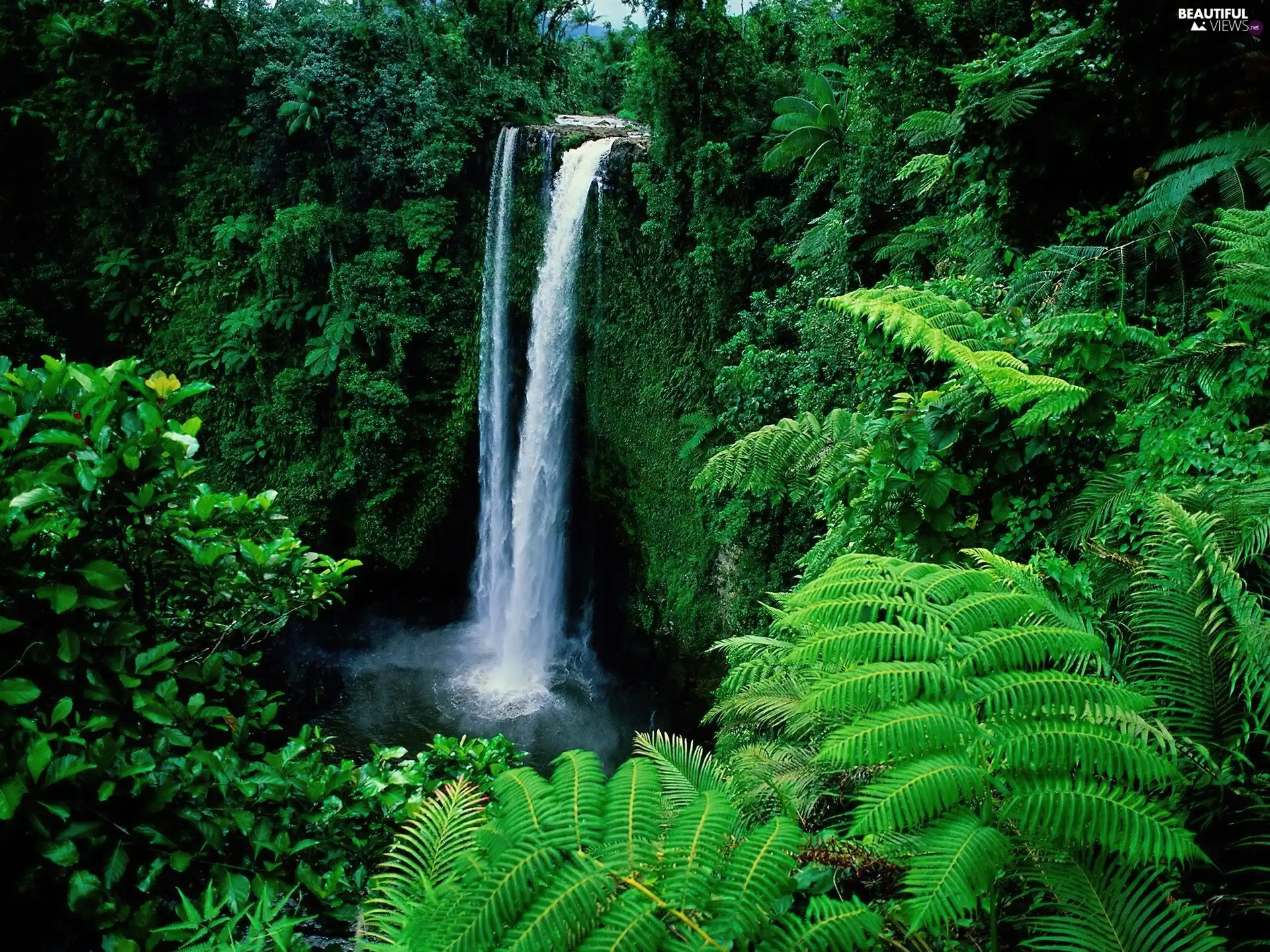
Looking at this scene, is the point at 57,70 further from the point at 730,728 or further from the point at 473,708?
the point at 730,728

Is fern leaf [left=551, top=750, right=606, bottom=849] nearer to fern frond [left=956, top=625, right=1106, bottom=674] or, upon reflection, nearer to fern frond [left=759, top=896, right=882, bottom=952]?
fern frond [left=759, top=896, right=882, bottom=952]

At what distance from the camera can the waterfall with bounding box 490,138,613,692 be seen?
10.7 metres

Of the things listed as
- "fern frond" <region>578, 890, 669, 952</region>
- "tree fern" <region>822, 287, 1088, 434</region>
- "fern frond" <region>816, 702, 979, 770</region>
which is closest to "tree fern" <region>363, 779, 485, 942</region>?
"fern frond" <region>578, 890, 669, 952</region>

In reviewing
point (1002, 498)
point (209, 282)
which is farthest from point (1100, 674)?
point (209, 282)

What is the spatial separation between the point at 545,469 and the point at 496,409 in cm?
131

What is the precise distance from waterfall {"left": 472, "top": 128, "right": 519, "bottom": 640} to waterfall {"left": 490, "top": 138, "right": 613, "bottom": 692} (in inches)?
8.2

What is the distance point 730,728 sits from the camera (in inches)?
137

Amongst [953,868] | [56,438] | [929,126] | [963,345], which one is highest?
[929,126]

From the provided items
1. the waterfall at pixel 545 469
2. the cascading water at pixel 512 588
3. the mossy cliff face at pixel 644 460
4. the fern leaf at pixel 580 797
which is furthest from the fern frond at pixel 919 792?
the waterfall at pixel 545 469

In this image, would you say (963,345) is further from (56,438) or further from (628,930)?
(56,438)

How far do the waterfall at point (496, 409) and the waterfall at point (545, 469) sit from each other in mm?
208

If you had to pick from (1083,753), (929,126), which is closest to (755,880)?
(1083,753)

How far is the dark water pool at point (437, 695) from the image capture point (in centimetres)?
938

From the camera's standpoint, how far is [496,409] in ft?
38.0
